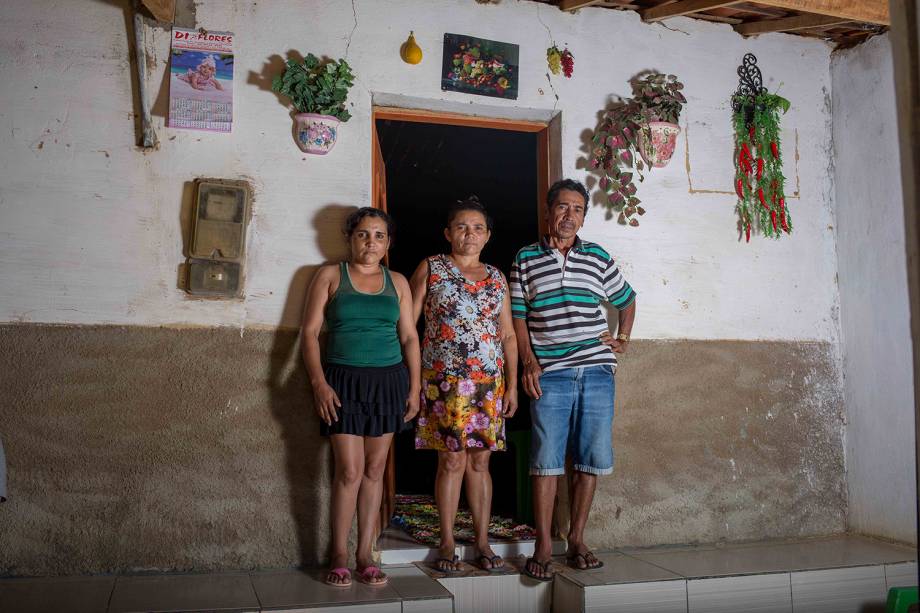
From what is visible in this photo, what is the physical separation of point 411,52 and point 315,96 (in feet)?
1.67

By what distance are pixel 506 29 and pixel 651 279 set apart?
139cm

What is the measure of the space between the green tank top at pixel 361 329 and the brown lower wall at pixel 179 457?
263mm

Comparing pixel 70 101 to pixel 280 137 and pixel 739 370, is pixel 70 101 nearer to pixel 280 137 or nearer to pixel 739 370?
pixel 280 137

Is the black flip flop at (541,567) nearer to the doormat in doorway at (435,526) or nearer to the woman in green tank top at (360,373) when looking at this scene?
the doormat in doorway at (435,526)

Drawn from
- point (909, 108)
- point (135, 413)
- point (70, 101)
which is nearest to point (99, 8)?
point (70, 101)

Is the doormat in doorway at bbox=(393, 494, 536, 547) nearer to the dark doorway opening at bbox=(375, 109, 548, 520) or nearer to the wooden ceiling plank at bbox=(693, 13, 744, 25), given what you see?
the dark doorway opening at bbox=(375, 109, 548, 520)

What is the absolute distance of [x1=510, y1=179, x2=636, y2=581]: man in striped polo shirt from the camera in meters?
3.29

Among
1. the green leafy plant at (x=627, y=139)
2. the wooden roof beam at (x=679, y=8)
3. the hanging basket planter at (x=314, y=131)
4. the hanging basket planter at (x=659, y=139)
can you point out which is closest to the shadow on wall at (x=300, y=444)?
the hanging basket planter at (x=314, y=131)

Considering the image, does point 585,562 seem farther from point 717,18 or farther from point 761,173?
point 717,18

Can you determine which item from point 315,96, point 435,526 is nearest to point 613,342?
point 435,526

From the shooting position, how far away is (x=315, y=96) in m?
3.33

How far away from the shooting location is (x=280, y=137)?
338cm

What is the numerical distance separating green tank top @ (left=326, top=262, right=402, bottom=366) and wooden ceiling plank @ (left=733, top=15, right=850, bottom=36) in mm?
2441

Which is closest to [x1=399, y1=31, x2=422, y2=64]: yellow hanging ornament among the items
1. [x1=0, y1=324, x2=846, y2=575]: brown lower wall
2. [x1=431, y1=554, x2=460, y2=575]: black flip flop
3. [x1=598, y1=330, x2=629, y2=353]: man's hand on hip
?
[x1=0, y1=324, x2=846, y2=575]: brown lower wall
